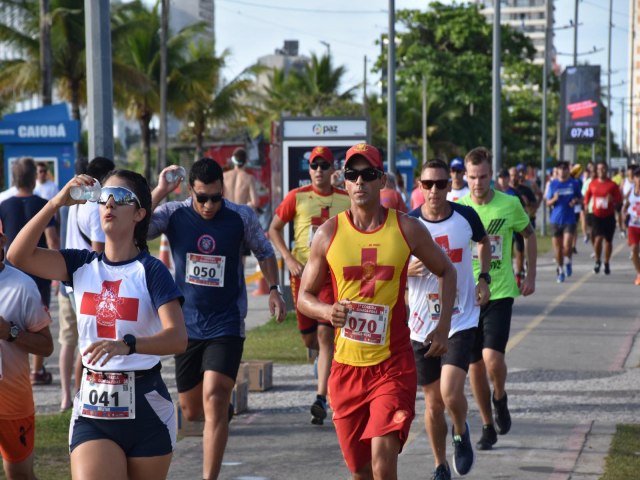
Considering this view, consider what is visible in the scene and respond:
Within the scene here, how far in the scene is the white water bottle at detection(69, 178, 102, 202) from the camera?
5.14 metres

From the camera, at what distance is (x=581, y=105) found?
149ft

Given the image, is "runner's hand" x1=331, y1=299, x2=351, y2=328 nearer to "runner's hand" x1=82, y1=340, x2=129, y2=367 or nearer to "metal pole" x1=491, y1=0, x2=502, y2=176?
"runner's hand" x1=82, y1=340, x2=129, y2=367

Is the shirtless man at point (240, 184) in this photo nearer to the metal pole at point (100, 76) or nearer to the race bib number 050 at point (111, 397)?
the metal pole at point (100, 76)

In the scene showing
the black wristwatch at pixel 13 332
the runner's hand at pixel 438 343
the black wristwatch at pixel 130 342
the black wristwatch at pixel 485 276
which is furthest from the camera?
the black wristwatch at pixel 485 276

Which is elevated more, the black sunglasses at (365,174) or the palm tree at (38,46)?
the palm tree at (38,46)

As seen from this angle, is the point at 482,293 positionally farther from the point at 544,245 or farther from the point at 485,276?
the point at 544,245

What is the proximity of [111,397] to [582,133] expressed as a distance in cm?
4132

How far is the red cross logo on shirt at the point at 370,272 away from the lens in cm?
618

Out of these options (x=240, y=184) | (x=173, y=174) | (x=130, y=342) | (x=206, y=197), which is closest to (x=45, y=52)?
(x=240, y=184)

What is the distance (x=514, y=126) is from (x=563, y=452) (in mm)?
72271

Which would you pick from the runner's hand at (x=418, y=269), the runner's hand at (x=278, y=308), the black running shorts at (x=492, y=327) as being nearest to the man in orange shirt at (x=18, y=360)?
the runner's hand at (x=278, y=308)

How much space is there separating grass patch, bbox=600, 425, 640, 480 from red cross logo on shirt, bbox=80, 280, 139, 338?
3.84 meters

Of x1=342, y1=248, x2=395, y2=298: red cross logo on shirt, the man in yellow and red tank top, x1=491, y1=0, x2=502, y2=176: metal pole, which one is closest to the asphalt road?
the man in yellow and red tank top

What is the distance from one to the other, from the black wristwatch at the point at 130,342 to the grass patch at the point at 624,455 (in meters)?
3.97
